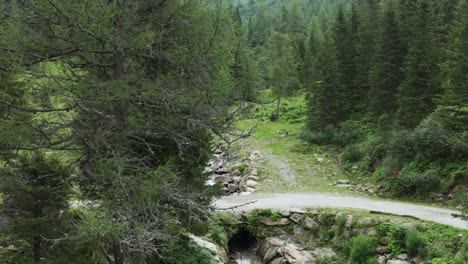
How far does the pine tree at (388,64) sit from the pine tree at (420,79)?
3333mm

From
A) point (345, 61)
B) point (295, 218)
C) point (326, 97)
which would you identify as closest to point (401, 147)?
point (295, 218)

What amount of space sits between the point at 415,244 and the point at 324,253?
129 inches

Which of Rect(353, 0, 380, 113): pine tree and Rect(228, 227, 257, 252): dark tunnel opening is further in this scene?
Rect(353, 0, 380, 113): pine tree

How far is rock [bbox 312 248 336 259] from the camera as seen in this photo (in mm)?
13146

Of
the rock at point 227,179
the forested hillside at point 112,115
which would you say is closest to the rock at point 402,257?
the forested hillside at point 112,115

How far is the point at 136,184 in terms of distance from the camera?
6512 millimetres

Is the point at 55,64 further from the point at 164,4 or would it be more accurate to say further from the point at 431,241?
the point at 431,241

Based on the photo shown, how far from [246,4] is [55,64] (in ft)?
512

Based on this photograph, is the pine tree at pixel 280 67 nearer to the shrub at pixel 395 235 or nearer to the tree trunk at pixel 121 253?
the shrub at pixel 395 235

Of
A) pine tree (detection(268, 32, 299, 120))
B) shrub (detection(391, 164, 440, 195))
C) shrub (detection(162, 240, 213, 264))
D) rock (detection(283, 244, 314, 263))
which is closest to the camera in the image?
shrub (detection(162, 240, 213, 264))

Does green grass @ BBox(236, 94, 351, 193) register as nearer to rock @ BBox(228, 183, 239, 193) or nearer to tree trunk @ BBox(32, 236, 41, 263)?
rock @ BBox(228, 183, 239, 193)

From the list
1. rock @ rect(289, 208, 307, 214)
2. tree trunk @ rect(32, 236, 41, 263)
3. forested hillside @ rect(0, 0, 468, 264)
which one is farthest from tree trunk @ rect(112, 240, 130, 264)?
rock @ rect(289, 208, 307, 214)

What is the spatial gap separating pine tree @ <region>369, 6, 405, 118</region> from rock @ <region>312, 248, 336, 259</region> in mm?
15730

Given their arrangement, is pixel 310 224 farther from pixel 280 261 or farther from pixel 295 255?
pixel 280 261
